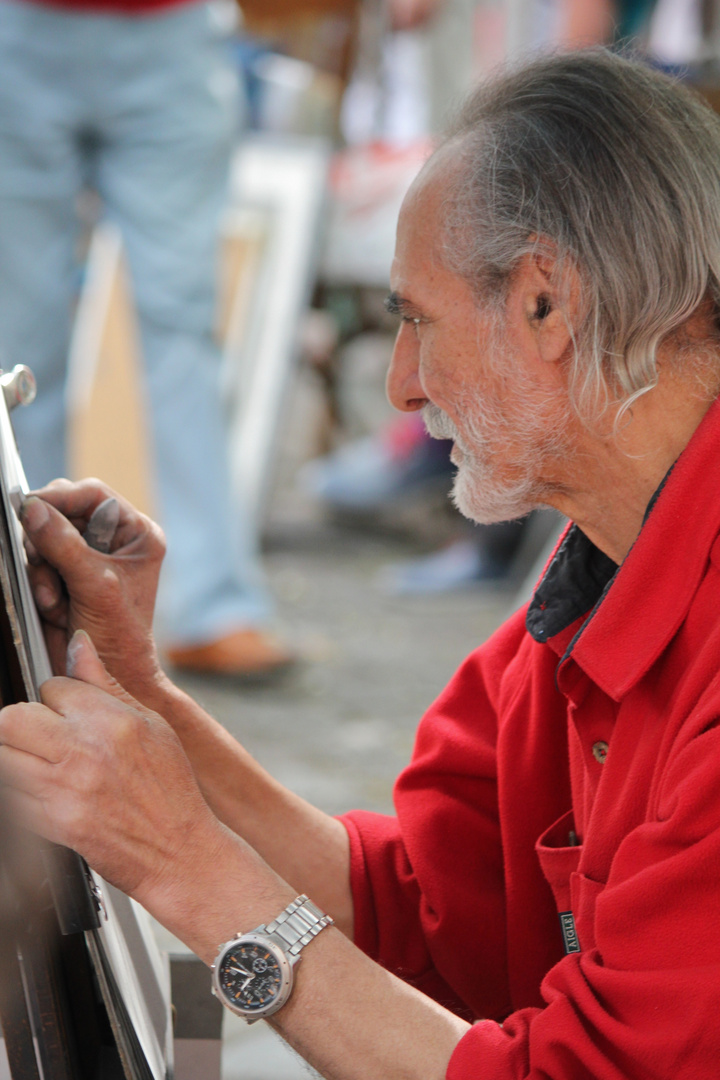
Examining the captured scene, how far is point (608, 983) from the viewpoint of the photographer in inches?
42.8

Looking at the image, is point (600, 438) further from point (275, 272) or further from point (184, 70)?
point (275, 272)

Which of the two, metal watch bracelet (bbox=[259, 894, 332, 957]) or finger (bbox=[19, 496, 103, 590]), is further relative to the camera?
finger (bbox=[19, 496, 103, 590])

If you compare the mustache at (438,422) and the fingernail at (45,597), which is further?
the mustache at (438,422)

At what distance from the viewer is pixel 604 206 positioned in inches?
51.2

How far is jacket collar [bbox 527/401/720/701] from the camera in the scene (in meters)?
1.23

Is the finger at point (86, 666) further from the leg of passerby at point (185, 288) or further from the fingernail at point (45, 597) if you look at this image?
the leg of passerby at point (185, 288)

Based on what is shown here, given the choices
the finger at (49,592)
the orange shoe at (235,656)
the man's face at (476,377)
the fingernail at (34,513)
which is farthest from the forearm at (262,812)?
the orange shoe at (235,656)

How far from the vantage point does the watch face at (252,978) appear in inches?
44.7

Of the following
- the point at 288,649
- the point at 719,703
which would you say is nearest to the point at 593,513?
the point at 719,703

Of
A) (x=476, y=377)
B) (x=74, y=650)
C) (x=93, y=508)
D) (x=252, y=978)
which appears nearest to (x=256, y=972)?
(x=252, y=978)

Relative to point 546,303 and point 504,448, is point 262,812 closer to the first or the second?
point 504,448

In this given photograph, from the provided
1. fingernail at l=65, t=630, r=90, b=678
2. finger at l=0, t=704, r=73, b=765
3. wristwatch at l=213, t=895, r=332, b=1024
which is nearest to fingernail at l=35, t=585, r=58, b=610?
fingernail at l=65, t=630, r=90, b=678

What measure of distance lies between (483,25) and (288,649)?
136 inches

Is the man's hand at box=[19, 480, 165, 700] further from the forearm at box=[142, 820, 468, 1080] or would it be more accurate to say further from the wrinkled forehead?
the wrinkled forehead
